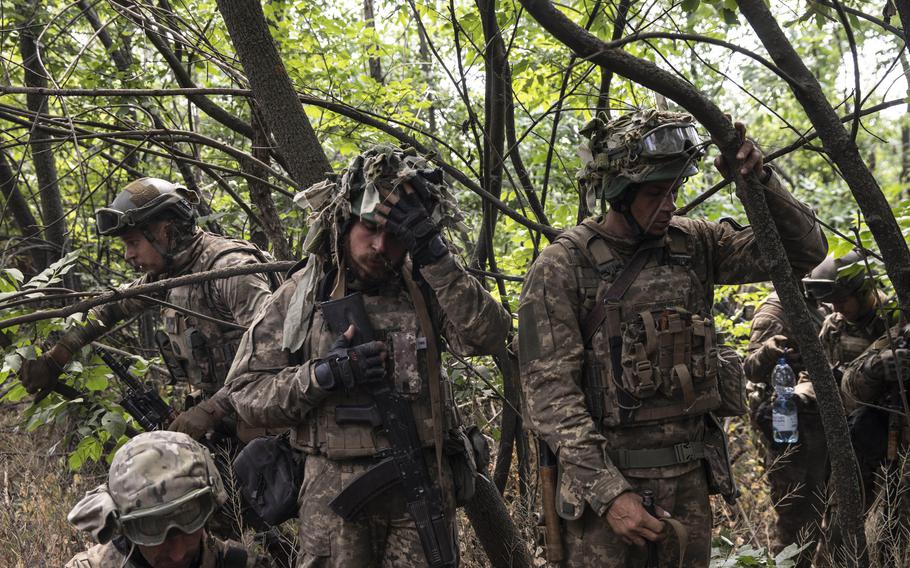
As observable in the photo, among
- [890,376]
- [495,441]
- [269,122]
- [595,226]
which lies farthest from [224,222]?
[890,376]

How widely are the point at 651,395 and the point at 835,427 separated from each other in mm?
590

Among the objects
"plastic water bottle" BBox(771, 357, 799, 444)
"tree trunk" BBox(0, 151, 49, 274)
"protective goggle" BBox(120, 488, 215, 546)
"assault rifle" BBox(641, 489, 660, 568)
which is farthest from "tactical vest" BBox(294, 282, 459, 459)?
"tree trunk" BBox(0, 151, 49, 274)

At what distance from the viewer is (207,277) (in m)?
3.50

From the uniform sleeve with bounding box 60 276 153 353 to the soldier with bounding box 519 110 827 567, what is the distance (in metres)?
2.39

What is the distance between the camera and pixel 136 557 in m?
2.71

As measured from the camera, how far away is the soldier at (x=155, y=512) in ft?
8.63

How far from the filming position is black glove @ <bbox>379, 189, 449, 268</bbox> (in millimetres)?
2709

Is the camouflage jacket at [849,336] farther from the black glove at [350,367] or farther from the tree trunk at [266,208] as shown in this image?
the tree trunk at [266,208]

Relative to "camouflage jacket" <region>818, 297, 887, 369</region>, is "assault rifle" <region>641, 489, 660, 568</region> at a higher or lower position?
lower

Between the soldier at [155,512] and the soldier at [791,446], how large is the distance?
3.66 m

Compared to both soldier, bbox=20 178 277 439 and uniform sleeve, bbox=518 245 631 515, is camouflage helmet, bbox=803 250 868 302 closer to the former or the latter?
uniform sleeve, bbox=518 245 631 515

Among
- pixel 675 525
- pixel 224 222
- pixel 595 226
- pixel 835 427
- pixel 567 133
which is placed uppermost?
pixel 567 133

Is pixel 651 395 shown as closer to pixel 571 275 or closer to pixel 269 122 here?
pixel 571 275

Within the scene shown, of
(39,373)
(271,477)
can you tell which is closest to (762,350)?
(271,477)
